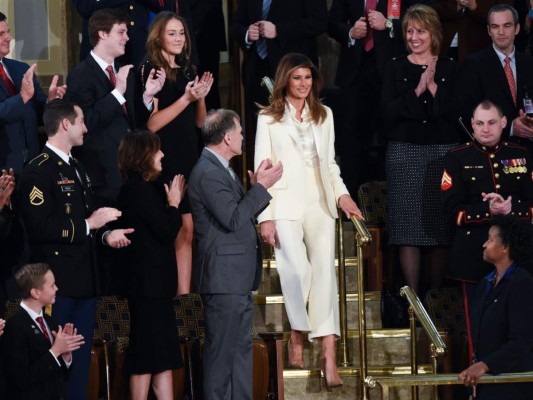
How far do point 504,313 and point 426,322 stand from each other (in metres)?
0.50

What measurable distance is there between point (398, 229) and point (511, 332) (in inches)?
70.3

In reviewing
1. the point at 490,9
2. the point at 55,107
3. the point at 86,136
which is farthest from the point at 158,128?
the point at 490,9

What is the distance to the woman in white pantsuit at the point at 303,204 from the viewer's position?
739 centimetres

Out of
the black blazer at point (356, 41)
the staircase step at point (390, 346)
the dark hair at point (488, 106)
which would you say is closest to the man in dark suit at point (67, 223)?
the staircase step at point (390, 346)

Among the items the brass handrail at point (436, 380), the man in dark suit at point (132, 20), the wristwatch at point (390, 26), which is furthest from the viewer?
the wristwatch at point (390, 26)

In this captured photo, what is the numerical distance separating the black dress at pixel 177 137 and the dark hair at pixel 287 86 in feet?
2.31

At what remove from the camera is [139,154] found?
276 inches

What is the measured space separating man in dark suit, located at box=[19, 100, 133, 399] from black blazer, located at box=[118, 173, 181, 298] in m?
0.13

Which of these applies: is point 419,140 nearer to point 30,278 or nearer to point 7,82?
point 7,82

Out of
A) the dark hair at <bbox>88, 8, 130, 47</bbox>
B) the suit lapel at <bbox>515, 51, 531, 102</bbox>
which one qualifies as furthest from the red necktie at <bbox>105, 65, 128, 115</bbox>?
the suit lapel at <bbox>515, 51, 531, 102</bbox>

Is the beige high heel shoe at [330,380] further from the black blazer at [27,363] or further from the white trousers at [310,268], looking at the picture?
the black blazer at [27,363]

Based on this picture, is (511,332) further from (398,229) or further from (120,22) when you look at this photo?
(120,22)

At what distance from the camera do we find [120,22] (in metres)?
7.96

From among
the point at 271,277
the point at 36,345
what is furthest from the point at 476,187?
the point at 36,345
